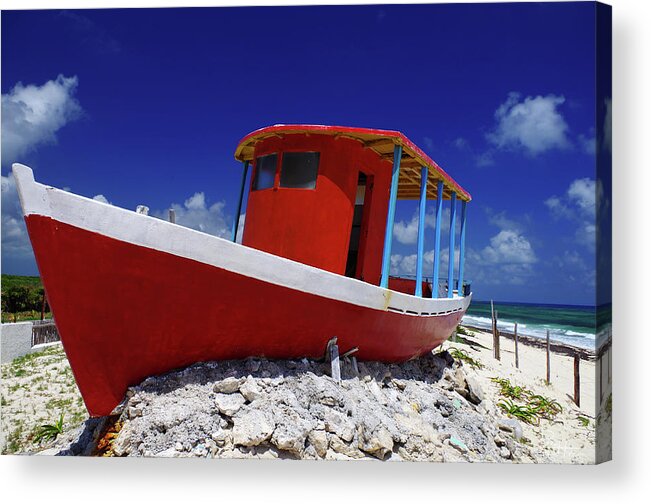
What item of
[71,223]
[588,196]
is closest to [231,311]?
[71,223]

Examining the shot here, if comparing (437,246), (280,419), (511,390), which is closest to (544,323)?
(511,390)

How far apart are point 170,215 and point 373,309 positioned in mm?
2128

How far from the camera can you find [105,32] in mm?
5367

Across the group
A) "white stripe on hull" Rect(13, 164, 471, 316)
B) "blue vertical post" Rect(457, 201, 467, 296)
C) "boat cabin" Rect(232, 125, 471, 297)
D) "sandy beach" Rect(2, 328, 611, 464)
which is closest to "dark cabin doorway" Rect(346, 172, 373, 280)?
"boat cabin" Rect(232, 125, 471, 297)

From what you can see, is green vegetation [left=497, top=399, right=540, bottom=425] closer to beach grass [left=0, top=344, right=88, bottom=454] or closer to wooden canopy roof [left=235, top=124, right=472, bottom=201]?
wooden canopy roof [left=235, top=124, right=472, bottom=201]

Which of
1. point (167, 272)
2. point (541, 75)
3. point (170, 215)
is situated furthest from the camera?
point (541, 75)

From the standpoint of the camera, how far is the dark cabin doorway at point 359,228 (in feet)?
19.5

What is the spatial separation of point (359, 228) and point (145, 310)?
3.19 m

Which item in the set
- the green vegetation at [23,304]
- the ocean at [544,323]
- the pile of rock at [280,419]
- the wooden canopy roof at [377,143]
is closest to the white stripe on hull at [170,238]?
the pile of rock at [280,419]

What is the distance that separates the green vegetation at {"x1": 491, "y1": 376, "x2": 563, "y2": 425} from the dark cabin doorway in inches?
128

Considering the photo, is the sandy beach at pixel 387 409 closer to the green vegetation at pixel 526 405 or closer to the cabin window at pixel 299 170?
the green vegetation at pixel 526 405

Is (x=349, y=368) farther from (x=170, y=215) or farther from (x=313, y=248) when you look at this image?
(x=170, y=215)

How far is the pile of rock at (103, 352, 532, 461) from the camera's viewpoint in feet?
12.2

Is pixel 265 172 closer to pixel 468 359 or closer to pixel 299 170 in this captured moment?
pixel 299 170
